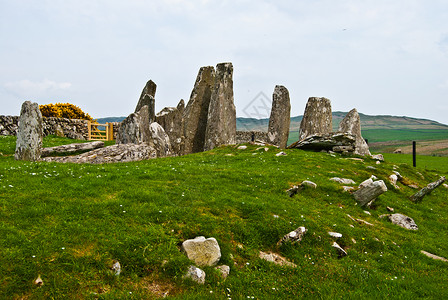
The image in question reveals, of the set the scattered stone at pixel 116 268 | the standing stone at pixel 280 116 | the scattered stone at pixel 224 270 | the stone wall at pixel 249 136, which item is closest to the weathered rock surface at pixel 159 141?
the standing stone at pixel 280 116

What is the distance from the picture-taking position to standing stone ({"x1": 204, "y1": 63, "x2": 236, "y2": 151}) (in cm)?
2408

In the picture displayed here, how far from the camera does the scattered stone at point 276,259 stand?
781cm

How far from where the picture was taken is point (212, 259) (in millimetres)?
7164

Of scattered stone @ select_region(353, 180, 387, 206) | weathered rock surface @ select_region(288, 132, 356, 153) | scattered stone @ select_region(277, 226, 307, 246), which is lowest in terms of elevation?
scattered stone @ select_region(277, 226, 307, 246)

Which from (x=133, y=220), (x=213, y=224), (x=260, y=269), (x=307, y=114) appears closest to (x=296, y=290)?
(x=260, y=269)

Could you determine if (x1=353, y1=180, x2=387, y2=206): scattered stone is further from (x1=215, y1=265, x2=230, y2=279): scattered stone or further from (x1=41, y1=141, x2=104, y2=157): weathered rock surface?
(x1=41, y1=141, x2=104, y2=157): weathered rock surface

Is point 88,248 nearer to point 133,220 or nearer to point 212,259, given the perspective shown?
point 133,220

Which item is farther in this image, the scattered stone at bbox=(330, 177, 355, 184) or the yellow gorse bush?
the yellow gorse bush

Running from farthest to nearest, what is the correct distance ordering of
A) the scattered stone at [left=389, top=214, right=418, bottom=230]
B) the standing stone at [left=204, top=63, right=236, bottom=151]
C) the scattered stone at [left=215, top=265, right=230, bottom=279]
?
1. the standing stone at [left=204, top=63, right=236, bottom=151]
2. the scattered stone at [left=389, top=214, right=418, bottom=230]
3. the scattered stone at [left=215, top=265, right=230, bottom=279]

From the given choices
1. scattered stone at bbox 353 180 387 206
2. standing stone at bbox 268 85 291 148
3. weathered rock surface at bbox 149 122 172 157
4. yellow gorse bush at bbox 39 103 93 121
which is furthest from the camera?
yellow gorse bush at bbox 39 103 93 121

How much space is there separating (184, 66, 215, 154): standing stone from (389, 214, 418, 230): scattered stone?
1595 centimetres

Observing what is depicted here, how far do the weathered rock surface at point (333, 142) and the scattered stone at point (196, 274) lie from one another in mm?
16910

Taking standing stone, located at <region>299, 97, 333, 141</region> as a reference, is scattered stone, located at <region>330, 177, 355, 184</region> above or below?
below

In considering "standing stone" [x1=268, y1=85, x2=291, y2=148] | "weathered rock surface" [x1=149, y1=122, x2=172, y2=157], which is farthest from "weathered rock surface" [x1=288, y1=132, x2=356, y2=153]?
"weathered rock surface" [x1=149, y1=122, x2=172, y2=157]
